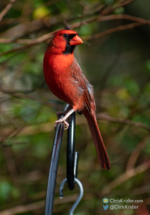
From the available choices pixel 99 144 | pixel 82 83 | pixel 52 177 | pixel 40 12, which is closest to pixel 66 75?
pixel 82 83

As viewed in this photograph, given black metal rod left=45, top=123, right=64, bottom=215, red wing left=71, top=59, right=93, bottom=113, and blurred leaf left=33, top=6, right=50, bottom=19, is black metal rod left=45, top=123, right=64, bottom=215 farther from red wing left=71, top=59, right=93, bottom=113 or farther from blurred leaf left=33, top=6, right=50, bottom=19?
blurred leaf left=33, top=6, right=50, bottom=19

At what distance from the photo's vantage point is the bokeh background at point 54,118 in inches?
134

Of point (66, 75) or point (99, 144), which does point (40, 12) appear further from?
point (99, 144)

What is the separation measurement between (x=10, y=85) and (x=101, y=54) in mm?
2250

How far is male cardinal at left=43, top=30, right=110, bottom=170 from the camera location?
93.4 inches

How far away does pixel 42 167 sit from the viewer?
14.5 ft

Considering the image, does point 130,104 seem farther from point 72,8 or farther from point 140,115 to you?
point 72,8

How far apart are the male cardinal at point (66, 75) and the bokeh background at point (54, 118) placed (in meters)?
0.70

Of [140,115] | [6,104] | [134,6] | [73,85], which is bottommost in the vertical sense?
[140,115]

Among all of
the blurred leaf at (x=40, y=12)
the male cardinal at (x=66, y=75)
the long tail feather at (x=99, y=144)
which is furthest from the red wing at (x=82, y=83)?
the blurred leaf at (x=40, y=12)

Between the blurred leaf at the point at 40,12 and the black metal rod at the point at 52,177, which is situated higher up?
the blurred leaf at the point at 40,12

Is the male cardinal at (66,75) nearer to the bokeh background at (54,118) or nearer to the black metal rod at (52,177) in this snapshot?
the black metal rod at (52,177)

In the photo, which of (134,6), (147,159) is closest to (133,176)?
(147,159)

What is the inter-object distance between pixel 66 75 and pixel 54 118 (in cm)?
139
